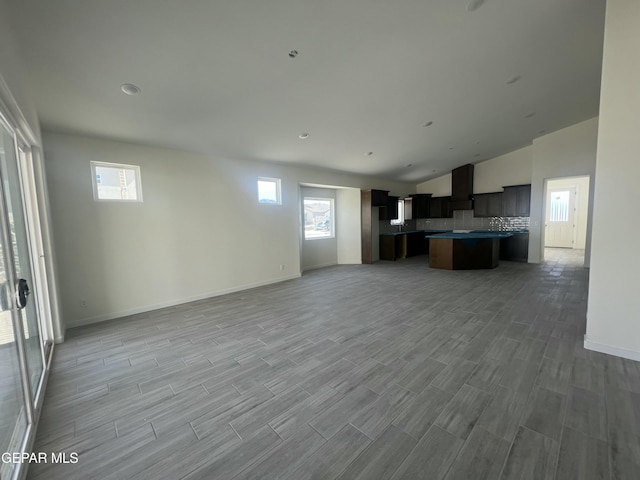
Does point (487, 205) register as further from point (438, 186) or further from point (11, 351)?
point (11, 351)

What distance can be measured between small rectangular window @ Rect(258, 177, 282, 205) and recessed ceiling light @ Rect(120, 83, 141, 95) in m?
2.76

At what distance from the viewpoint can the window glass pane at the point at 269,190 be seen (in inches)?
217

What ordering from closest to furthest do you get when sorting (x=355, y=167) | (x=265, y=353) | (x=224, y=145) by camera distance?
1. (x=265, y=353)
2. (x=224, y=145)
3. (x=355, y=167)

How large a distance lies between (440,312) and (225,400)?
3.00 meters

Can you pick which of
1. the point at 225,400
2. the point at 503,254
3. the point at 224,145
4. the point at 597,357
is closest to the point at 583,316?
the point at 597,357

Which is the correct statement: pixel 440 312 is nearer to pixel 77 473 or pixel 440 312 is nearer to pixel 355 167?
pixel 77 473

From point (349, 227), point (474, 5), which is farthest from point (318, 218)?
point (474, 5)

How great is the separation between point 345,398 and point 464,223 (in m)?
8.85

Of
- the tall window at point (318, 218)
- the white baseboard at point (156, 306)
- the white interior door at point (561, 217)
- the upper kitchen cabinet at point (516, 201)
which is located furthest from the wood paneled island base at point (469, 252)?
the white interior door at point (561, 217)

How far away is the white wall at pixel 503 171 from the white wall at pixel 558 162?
2.48ft

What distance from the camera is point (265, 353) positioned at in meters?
2.66

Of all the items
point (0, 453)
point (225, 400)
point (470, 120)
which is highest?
point (470, 120)

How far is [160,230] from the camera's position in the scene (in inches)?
163

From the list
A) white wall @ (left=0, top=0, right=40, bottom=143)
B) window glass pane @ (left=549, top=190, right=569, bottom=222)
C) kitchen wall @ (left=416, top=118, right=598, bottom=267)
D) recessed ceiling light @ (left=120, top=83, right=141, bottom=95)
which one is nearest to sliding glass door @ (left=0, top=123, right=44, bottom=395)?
white wall @ (left=0, top=0, right=40, bottom=143)
